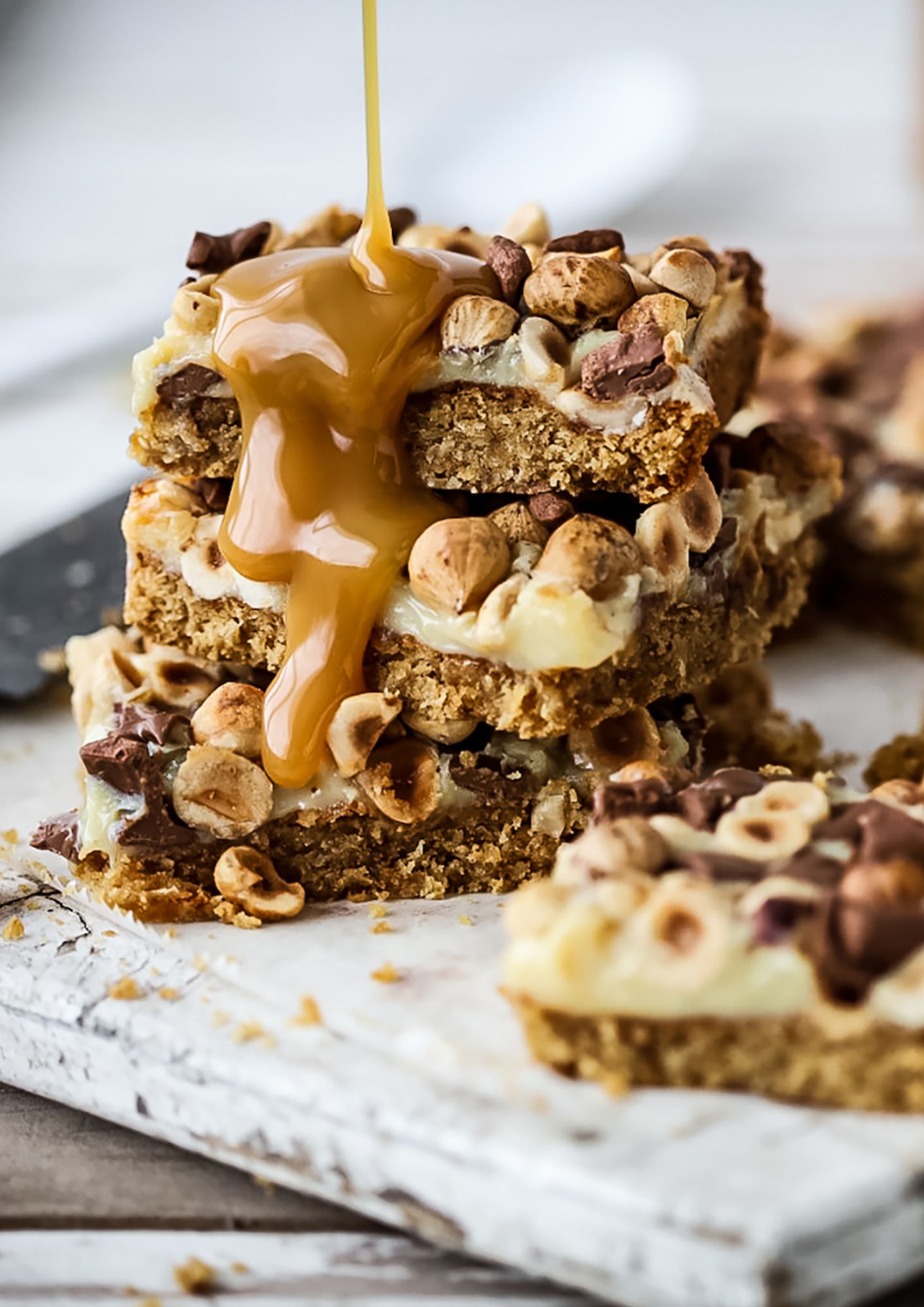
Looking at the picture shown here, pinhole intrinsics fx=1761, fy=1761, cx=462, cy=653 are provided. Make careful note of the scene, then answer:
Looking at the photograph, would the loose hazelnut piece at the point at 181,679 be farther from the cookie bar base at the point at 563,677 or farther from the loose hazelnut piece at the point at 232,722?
the cookie bar base at the point at 563,677

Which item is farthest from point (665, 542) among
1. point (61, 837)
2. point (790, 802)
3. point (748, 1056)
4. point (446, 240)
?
point (61, 837)

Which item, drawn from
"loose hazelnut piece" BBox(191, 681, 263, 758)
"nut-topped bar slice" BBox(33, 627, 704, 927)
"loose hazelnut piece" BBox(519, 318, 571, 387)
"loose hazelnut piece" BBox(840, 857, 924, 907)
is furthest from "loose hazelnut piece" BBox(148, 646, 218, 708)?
"loose hazelnut piece" BBox(840, 857, 924, 907)

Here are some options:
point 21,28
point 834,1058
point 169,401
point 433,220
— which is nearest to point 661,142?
point 433,220

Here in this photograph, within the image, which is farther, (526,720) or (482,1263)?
(526,720)

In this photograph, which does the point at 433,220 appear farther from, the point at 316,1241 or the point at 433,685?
the point at 316,1241

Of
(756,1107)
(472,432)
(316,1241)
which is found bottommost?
(316,1241)

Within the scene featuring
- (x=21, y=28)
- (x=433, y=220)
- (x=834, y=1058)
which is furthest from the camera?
(x=21, y=28)

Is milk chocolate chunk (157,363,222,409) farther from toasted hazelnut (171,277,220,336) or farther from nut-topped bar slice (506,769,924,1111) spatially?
nut-topped bar slice (506,769,924,1111)

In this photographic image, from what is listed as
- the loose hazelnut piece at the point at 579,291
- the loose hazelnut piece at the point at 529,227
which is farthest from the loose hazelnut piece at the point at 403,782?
the loose hazelnut piece at the point at 529,227
